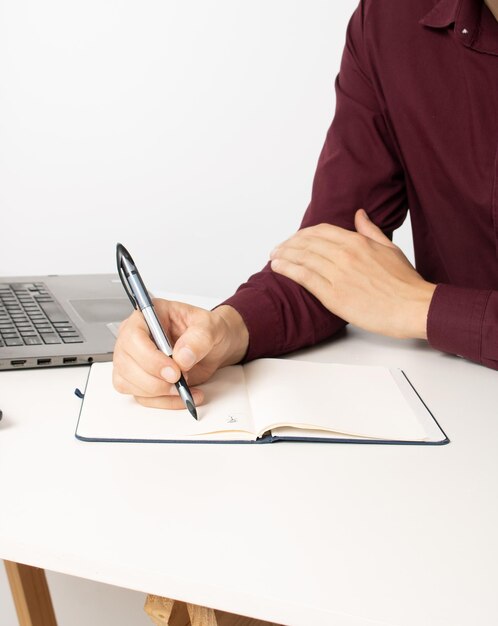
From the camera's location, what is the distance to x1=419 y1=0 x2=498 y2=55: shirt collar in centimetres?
125

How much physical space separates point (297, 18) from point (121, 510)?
7.95ft

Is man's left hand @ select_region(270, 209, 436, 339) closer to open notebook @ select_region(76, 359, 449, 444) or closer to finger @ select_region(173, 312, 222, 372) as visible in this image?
open notebook @ select_region(76, 359, 449, 444)

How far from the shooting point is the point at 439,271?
149 cm

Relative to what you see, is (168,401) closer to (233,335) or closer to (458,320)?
(233,335)

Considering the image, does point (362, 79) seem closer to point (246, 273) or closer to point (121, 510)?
point (121, 510)

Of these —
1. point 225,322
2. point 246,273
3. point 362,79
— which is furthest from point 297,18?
point 225,322

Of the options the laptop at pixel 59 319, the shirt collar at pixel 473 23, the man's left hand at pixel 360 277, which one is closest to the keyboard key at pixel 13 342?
the laptop at pixel 59 319

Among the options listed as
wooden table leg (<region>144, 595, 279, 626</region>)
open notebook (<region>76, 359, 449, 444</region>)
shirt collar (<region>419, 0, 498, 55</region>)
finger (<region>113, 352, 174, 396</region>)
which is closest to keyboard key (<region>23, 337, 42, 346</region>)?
open notebook (<region>76, 359, 449, 444</region>)

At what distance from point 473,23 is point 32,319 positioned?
785 mm

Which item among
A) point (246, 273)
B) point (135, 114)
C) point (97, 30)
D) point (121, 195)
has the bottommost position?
point (246, 273)

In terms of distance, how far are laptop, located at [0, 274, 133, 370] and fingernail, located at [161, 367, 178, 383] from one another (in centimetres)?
24

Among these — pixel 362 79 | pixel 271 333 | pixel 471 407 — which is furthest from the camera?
pixel 362 79

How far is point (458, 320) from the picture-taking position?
1.12 meters

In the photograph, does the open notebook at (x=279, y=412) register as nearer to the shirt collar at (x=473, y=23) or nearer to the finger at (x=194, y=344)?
the finger at (x=194, y=344)
